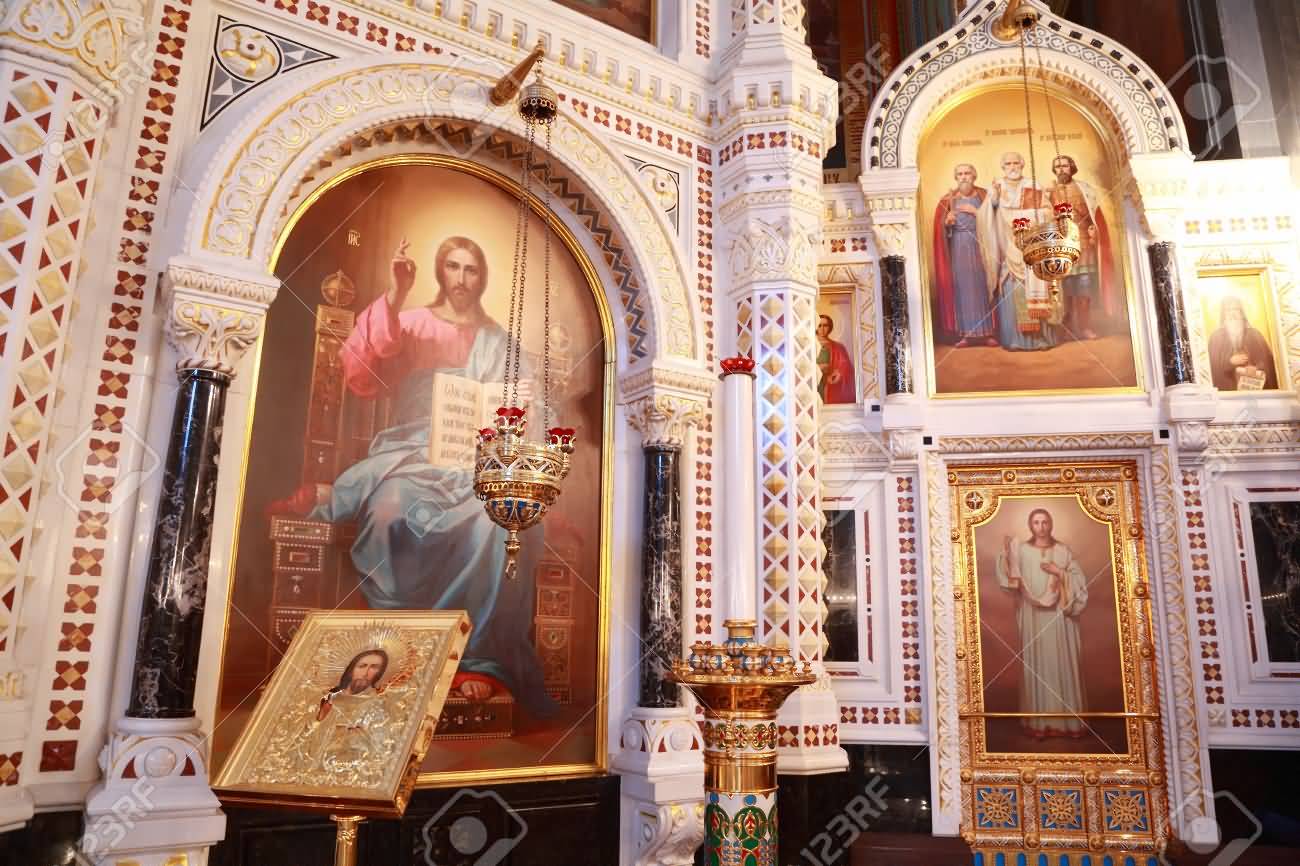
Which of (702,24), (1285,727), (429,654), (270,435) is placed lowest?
(1285,727)

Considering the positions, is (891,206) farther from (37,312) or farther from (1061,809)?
(37,312)

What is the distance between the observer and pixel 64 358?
4.82 meters

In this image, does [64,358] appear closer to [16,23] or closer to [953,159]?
[16,23]

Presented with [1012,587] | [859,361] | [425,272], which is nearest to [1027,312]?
[859,361]

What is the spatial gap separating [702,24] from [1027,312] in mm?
3749

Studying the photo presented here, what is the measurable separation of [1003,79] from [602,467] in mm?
5270

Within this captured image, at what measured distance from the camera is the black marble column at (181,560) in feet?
15.4

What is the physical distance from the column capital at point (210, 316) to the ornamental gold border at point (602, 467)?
39 centimetres

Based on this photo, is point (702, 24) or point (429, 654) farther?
point (702, 24)

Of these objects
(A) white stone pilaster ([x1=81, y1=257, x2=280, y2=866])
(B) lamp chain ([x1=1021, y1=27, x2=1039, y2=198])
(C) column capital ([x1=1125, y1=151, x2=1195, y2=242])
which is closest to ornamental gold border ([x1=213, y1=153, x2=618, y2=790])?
(A) white stone pilaster ([x1=81, y1=257, x2=280, y2=866])

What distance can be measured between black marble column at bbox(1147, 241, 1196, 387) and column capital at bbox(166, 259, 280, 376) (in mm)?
6965

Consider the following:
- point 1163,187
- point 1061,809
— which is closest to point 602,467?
point 1061,809

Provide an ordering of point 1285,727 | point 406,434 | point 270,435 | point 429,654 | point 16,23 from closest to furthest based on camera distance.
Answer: point 429,654 < point 16,23 < point 270,435 < point 406,434 < point 1285,727

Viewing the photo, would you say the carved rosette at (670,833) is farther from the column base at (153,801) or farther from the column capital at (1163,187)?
the column capital at (1163,187)
